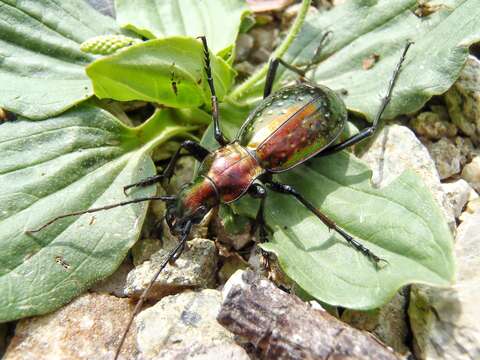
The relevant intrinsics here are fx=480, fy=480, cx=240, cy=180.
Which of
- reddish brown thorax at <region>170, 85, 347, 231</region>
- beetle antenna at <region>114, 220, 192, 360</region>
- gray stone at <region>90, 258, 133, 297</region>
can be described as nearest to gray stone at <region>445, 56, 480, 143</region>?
reddish brown thorax at <region>170, 85, 347, 231</region>

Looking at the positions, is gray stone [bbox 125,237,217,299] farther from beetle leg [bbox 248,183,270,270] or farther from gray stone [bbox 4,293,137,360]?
beetle leg [bbox 248,183,270,270]

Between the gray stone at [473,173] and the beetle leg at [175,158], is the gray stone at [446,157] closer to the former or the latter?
the gray stone at [473,173]

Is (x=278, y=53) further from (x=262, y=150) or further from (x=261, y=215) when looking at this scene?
(x=261, y=215)

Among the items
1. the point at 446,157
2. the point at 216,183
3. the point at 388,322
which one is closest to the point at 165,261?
the point at 216,183

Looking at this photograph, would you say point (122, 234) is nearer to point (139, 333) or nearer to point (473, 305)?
point (139, 333)

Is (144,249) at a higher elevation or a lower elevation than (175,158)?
lower

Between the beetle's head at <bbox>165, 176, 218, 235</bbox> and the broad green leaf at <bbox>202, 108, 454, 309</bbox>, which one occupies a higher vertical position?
the beetle's head at <bbox>165, 176, 218, 235</bbox>

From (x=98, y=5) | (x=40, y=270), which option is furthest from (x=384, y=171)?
(x=98, y=5)
